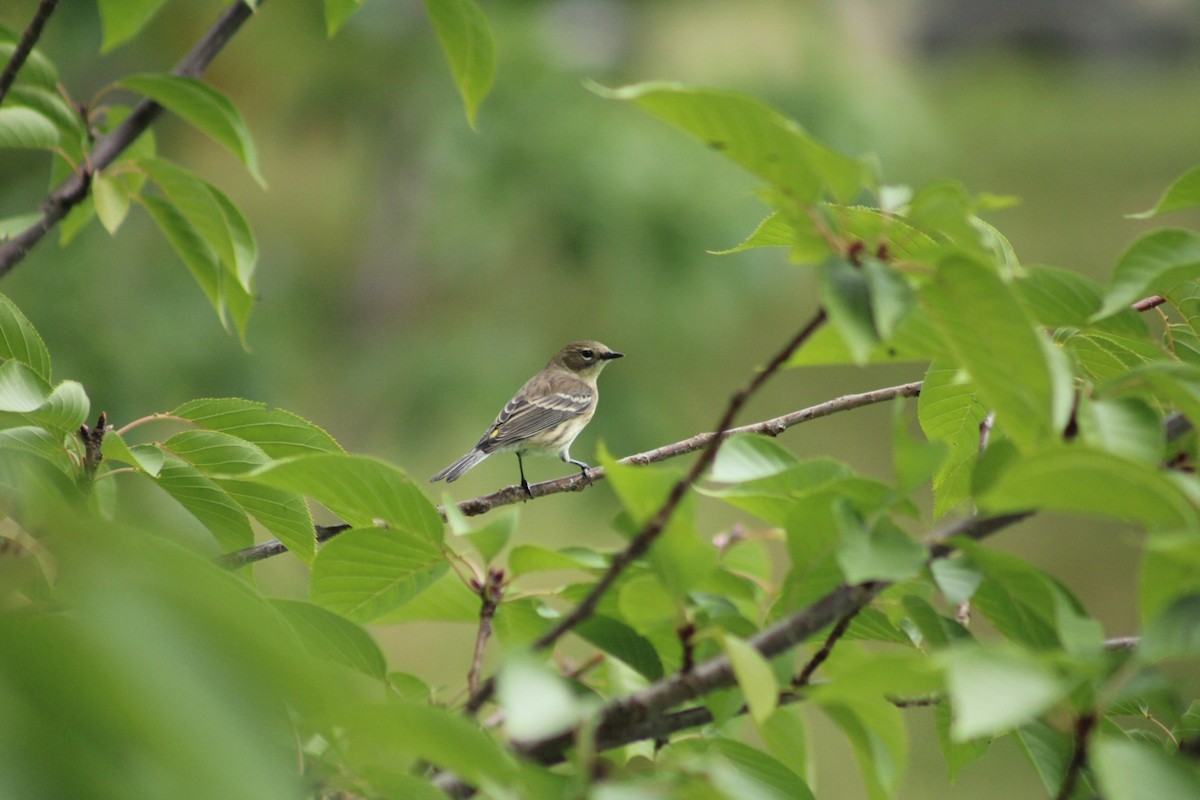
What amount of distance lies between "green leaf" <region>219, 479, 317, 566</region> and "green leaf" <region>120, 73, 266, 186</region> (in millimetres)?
675

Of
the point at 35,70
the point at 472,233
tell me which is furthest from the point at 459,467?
the point at 472,233

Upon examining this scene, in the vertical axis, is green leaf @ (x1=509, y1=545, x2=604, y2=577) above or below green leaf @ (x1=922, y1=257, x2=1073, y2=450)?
below

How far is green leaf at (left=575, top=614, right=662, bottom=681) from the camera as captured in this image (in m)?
1.16

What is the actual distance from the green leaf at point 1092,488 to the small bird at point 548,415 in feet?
11.9

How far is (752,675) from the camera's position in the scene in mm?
884

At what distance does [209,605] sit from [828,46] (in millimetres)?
10171

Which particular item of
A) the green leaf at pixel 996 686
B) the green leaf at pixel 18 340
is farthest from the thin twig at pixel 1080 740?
the green leaf at pixel 18 340

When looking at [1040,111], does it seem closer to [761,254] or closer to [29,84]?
[761,254]

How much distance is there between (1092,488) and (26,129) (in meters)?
1.83

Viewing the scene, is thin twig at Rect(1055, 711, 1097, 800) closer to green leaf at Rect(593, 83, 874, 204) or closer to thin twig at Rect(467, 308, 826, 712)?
thin twig at Rect(467, 308, 826, 712)

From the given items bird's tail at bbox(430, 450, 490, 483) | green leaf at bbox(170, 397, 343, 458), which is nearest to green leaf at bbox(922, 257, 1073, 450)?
green leaf at bbox(170, 397, 343, 458)

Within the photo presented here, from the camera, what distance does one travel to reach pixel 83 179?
6.48ft

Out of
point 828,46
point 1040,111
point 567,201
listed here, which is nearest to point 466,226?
point 567,201

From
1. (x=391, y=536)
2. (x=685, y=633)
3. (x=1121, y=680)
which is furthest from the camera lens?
(x=391, y=536)
